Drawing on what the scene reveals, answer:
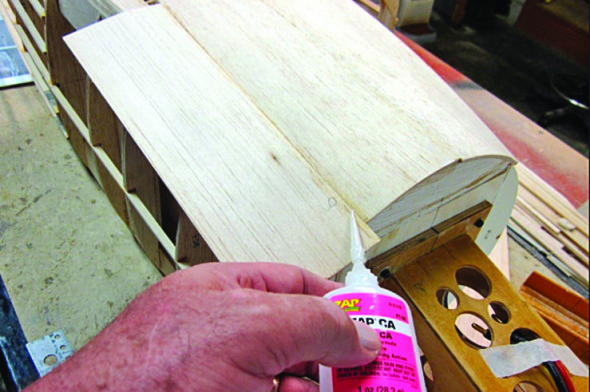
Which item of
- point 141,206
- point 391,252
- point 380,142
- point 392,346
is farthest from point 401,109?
point 141,206

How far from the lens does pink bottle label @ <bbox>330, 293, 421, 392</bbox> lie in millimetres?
734

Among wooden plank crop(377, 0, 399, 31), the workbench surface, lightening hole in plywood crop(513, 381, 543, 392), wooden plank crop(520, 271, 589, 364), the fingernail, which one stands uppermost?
the fingernail

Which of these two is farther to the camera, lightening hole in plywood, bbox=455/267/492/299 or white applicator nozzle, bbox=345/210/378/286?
lightening hole in plywood, bbox=455/267/492/299

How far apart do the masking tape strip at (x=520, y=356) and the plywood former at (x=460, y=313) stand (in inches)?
0.8

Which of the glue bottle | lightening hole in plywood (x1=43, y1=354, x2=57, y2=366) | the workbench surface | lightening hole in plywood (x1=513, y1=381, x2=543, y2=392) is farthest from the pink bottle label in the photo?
the workbench surface

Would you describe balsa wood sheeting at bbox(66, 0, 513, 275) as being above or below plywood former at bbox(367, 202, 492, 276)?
above

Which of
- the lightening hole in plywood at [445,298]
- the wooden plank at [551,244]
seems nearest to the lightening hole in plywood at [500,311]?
the lightening hole in plywood at [445,298]

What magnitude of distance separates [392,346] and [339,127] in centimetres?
69

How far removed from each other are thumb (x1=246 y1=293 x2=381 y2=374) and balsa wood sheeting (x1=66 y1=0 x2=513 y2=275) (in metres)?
0.32

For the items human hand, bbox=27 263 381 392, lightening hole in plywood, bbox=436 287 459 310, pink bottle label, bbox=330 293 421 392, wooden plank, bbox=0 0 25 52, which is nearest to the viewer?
human hand, bbox=27 263 381 392

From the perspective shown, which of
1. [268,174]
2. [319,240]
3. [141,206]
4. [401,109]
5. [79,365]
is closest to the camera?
[79,365]

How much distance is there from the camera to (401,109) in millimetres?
1322

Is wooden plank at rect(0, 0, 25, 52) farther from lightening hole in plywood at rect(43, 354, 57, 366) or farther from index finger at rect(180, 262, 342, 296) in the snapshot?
index finger at rect(180, 262, 342, 296)

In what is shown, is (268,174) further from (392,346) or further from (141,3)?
(141,3)
